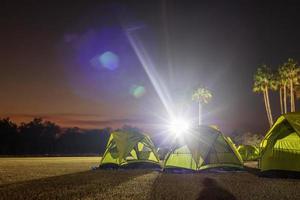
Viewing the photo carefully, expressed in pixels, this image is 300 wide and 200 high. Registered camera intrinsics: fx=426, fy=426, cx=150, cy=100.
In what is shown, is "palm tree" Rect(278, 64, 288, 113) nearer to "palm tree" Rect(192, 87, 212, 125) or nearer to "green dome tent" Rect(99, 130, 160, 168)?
"palm tree" Rect(192, 87, 212, 125)

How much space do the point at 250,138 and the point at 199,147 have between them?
49852 mm

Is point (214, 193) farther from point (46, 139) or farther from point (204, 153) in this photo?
point (46, 139)

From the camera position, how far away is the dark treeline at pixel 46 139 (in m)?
84.2

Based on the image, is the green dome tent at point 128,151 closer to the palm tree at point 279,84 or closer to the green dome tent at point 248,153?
the green dome tent at point 248,153

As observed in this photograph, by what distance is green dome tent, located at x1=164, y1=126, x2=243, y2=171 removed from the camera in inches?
744

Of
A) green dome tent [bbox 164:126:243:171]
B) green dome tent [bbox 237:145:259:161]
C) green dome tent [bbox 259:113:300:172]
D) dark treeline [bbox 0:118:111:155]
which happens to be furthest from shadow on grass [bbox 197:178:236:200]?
dark treeline [bbox 0:118:111:155]

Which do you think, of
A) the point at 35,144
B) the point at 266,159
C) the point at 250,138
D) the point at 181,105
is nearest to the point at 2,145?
the point at 35,144

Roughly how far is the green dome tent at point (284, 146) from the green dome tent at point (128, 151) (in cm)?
721

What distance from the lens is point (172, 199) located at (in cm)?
986

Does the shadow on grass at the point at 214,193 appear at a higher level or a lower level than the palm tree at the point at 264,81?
lower

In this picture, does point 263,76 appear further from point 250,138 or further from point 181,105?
point 181,105

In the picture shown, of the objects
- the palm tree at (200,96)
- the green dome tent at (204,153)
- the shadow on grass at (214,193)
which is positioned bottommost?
the shadow on grass at (214,193)

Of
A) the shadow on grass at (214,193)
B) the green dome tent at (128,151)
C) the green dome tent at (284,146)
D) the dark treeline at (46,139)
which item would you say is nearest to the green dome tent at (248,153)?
the green dome tent at (128,151)

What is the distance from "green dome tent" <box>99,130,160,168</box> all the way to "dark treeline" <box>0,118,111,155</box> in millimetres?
60578
